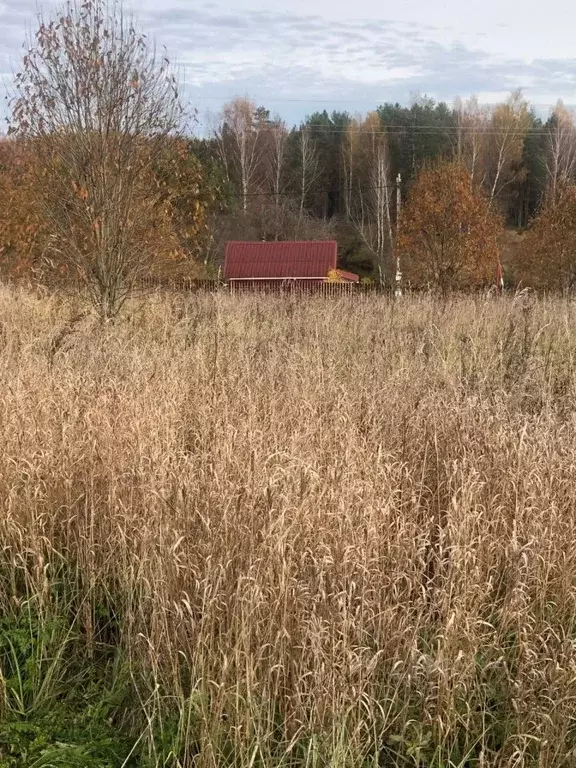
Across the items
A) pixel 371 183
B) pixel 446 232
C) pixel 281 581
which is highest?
pixel 371 183

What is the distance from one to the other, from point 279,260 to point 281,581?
Answer: 2831cm

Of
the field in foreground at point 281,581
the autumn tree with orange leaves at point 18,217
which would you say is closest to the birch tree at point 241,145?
the autumn tree with orange leaves at point 18,217

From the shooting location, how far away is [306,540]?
2.62 m

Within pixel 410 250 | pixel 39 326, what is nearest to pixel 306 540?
pixel 39 326

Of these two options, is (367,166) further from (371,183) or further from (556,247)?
(556,247)

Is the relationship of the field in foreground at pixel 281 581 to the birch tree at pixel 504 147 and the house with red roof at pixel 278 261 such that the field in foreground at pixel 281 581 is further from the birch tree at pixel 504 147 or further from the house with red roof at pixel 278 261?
the birch tree at pixel 504 147

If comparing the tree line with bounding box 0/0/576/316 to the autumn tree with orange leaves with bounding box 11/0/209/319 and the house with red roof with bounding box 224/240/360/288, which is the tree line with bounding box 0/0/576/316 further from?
the house with red roof with bounding box 224/240/360/288

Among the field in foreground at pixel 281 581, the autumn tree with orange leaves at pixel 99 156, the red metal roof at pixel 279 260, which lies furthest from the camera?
the red metal roof at pixel 279 260

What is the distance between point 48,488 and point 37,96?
19.0 ft

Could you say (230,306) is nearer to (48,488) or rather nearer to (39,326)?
(39,326)

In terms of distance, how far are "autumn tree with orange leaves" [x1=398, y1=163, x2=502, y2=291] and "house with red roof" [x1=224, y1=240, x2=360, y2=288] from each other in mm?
10811

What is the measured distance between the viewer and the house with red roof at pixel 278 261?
2898 cm

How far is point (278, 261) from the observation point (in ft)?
98.2

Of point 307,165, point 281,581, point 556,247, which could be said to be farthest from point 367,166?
point 281,581
